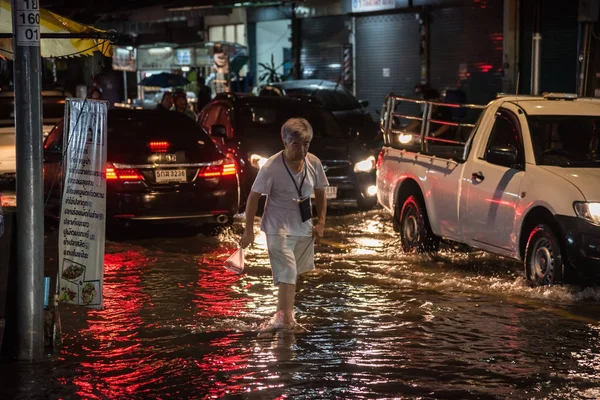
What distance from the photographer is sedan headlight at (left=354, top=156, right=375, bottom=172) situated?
52.7ft

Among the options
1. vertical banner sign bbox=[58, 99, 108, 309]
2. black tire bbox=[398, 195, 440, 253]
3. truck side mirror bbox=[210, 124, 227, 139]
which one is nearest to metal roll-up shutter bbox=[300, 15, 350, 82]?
truck side mirror bbox=[210, 124, 227, 139]

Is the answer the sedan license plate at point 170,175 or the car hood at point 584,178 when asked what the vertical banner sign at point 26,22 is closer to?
the car hood at point 584,178

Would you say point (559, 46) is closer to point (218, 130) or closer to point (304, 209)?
point (218, 130)

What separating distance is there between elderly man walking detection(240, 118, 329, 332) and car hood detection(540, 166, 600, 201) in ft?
8.11

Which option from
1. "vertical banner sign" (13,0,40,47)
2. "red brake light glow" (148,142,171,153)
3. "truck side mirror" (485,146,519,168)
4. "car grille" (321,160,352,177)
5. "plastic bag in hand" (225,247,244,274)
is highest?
"vertical banner sign" (13,0,40,47)

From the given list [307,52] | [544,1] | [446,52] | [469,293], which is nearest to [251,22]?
[307,52]

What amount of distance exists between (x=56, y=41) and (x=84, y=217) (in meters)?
4.31

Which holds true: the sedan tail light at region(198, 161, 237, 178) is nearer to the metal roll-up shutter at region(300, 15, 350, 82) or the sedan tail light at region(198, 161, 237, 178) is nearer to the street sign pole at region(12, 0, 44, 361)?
the street sign pole at region(12, 0, 44, 361)

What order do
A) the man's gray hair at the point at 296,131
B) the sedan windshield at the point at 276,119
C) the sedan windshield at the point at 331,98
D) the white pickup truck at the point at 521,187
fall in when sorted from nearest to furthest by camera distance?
1. the man's gray hair at the point at 296,131
2. the white pickup truck at the point at 521,187
3. the sedan windshield at the point at 276,119
4. the sedan windshield at the point at 331,98

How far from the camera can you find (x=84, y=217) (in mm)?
7777

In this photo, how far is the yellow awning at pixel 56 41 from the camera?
1085 cm

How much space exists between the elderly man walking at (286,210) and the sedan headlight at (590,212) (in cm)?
242

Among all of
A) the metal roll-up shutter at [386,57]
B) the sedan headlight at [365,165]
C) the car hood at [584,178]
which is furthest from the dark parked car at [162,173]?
the metal roll-up shutter at [386,57]

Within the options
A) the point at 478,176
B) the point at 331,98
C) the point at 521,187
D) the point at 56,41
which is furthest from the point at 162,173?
the point at 331,98
